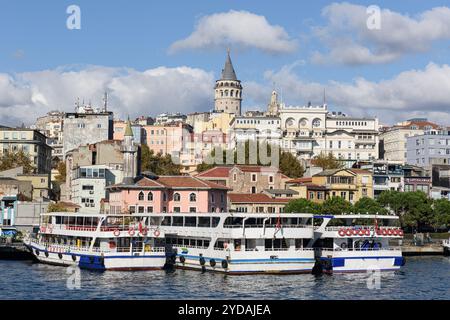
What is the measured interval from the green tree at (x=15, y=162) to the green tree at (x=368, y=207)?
48429mm

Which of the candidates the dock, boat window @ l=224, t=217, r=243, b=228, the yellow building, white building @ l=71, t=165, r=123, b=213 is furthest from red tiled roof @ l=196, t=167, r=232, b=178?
boat window @ l=224, t=217, r=243, b=228

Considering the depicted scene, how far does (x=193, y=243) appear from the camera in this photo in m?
56.8

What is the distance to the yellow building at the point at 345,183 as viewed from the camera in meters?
93.1

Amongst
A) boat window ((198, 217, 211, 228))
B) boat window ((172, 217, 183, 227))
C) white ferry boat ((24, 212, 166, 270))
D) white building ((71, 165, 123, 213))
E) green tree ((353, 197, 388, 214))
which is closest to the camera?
white ferry boat ((24, 212, 166, 270))

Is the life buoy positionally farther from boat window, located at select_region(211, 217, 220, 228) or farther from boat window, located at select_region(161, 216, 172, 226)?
boat window, located at select_region(161, 216, 172, 226)

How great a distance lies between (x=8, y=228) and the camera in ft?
261

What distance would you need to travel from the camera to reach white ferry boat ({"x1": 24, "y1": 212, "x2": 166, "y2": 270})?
174 ft

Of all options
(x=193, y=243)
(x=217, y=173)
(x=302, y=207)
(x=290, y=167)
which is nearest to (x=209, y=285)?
(x=193, y=243)

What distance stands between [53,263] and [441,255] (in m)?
37.8

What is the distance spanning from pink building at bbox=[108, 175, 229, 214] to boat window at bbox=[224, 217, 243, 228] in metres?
22.6

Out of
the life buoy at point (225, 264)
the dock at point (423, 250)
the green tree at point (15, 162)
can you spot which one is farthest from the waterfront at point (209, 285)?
the green tree at point (15, 162)

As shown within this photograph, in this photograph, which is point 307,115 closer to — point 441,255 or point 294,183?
point 294,183

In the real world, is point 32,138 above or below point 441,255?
above
